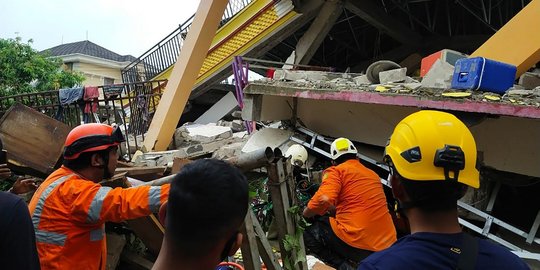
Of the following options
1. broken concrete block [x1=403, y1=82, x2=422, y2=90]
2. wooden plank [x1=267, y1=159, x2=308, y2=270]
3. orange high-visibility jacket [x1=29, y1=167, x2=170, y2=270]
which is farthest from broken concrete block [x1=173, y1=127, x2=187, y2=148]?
wooden plank [x1=267, y1=159, x2=308, y2=270]

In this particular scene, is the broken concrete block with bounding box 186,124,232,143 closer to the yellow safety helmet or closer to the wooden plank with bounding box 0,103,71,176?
the wooden plank with bounding box 0,103,71,176

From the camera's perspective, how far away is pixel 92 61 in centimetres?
2555

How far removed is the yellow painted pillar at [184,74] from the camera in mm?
9047

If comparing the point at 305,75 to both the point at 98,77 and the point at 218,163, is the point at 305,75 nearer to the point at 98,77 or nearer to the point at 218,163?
the point at 218,163

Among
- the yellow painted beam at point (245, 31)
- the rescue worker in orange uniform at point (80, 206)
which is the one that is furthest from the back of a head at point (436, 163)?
the yellow painted beam at point (245, 31)

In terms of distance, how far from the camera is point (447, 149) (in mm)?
1263

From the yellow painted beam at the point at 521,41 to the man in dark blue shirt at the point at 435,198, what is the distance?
13.4 ft

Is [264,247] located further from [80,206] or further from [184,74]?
[184,74]

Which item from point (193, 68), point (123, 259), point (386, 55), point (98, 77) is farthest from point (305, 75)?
point (98, 77)

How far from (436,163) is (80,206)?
1663 millimetres

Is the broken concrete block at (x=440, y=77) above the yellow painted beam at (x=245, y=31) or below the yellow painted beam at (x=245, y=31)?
below

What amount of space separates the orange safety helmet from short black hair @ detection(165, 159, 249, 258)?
50.6 inches

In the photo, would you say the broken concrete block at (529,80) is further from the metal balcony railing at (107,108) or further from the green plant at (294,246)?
the metal balcony railing at (107,108)

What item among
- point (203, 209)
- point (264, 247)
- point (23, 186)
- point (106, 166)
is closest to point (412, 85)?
point (264, 247)
